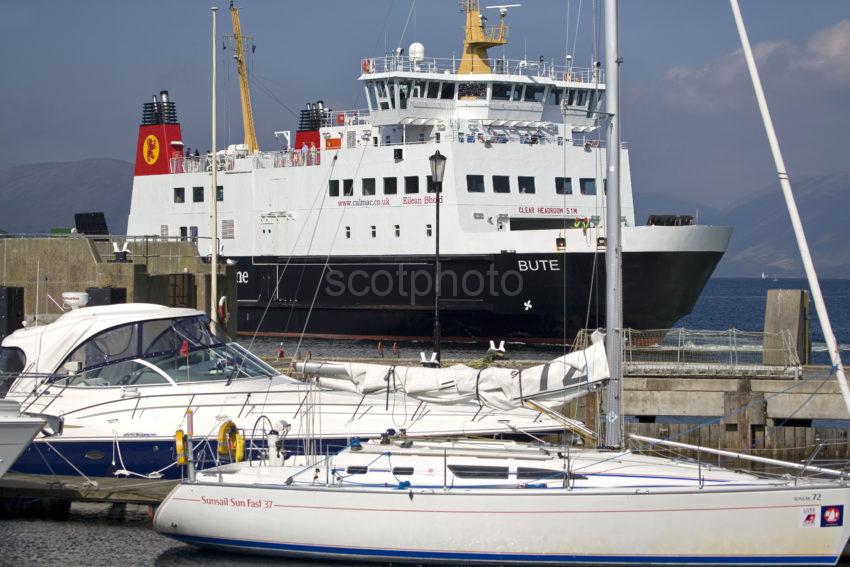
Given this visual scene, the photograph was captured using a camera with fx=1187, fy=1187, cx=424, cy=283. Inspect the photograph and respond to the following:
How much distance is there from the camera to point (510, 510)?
40.2 feet

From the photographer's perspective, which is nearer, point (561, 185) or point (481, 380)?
point (481, 380)

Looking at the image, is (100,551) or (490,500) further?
(100,551)

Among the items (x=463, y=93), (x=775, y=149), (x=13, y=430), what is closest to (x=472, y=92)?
(x=463, y=93)

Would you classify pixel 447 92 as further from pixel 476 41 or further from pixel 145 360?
pixel 145 360

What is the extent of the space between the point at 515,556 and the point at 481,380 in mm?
3598

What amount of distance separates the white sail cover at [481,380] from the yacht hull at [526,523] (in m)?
2.61

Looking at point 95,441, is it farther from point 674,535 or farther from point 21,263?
point 21,263

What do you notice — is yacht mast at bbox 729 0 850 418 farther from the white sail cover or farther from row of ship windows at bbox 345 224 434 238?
row of ship windows at bbox 345 224 434 238

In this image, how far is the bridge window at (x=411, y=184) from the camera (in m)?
37.8

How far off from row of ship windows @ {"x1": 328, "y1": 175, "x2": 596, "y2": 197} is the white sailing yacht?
78.4 feet

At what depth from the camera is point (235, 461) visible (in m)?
14.3

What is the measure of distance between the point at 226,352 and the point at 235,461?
2.64 metres

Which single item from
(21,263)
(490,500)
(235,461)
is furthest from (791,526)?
(21,263)

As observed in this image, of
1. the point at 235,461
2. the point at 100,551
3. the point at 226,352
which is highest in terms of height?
the point at 226,352
